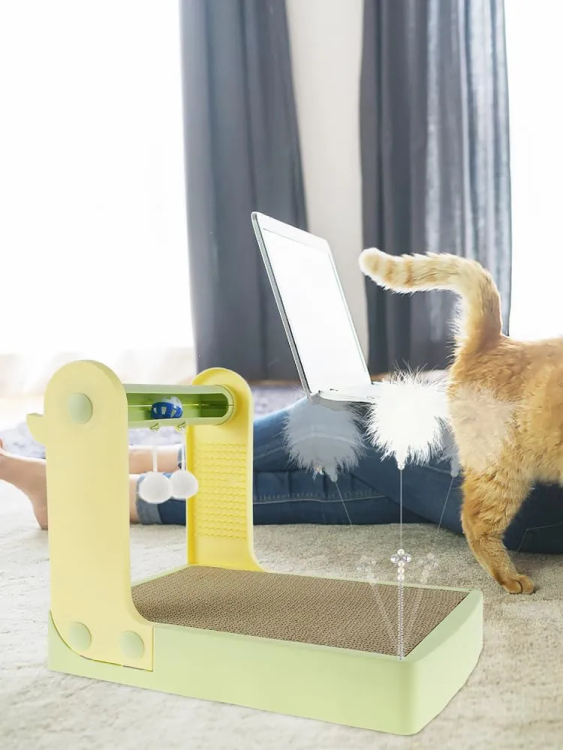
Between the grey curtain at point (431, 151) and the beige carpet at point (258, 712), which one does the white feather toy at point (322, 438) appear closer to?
the beige carpet at point (258, 712)

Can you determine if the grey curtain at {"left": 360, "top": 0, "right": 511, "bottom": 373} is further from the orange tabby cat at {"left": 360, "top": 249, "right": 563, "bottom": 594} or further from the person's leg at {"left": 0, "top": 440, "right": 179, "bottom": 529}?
the person's leg at {"left": 0, "top": 440, "right": 179, "bottom": 529}

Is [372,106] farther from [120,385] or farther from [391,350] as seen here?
[120,385]

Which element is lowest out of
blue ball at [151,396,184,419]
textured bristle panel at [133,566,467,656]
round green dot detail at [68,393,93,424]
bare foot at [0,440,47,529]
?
bare foot at [0,440,47,529]

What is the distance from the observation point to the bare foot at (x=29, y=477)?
1463 millimetres

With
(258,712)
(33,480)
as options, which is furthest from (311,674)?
(33,480)

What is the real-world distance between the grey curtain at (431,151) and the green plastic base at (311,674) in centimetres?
123

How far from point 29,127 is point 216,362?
2.87ft

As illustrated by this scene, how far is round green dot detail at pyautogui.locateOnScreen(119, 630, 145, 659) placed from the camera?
2.50 feet

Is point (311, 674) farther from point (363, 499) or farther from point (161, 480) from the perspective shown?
point (363, 499)

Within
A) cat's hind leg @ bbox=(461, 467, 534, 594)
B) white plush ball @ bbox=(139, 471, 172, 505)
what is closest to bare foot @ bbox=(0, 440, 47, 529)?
white plush ball @ bbox=(139, 471, 172, 505)

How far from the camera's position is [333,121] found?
211 cm

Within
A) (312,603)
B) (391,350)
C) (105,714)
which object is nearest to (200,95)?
(391,350)

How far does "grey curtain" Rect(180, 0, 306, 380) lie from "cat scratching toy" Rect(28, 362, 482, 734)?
4.07 ft

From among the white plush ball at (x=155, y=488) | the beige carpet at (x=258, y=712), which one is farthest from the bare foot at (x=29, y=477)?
the white plush ball at (x=155, y=488)
